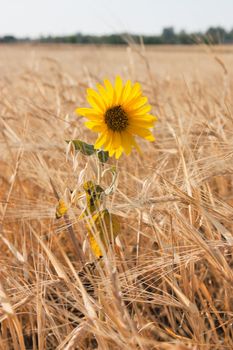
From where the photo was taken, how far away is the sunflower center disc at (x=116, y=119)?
637mm

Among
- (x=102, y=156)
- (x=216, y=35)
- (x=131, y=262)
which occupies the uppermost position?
(x=216, y=35)

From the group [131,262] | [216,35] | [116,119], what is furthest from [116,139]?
[216,35]

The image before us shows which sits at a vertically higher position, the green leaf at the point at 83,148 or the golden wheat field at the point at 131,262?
the green leaf at the point at 83,148

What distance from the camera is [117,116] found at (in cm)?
65

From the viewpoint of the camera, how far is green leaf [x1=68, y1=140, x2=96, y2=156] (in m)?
0.61

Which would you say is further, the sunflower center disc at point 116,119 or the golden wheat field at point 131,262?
the sunflower center disc at point 116,119

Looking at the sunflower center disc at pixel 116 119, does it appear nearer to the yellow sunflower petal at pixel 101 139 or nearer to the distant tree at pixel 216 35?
the yellow sunflower petal at pixel 101 139

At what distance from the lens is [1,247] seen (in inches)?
38.4

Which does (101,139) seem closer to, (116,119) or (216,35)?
(116,119)

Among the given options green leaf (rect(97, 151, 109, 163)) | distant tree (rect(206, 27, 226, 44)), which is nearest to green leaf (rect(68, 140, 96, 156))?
green leaf (rect(97, 151, 109, 163))

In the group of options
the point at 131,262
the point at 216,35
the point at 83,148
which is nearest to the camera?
the point at 83,148

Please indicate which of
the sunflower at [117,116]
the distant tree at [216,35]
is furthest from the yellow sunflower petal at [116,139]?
the distant tree at [216,35]

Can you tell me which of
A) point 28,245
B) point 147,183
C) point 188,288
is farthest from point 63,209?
point 28,245

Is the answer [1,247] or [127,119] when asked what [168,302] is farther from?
[1,247]
